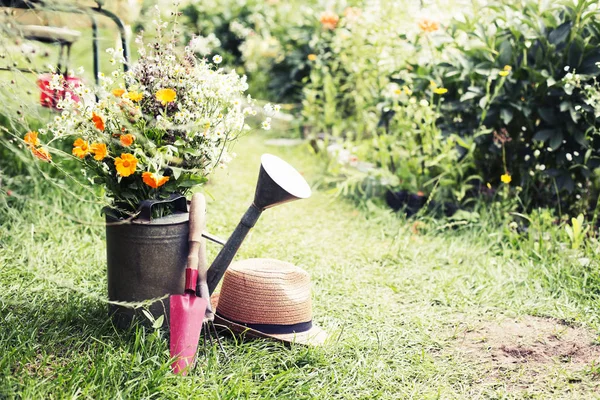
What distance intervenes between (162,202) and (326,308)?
87 centimetres

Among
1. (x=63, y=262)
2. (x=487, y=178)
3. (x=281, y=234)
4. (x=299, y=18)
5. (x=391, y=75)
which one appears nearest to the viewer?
(x=63, y=262)

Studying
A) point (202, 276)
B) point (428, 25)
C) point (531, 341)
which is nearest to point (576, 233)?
point (531, 341)

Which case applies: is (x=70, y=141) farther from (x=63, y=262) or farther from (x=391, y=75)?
(x=391, y=75)

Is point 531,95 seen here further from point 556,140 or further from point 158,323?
point 158,323

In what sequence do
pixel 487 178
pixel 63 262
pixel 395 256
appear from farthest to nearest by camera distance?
pixel 487 178
pixel 395 256
pixel 63 262

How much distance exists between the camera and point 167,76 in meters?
2.04

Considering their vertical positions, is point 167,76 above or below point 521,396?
above

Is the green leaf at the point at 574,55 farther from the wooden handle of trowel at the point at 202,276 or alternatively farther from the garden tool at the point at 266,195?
the wooden handle of trowel at the point at 202,276

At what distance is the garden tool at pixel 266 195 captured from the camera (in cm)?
194

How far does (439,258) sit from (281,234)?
32.7 inches

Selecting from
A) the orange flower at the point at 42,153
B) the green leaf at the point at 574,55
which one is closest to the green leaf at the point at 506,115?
the green leaf at the point at 574,55

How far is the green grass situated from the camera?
1846 millimetres

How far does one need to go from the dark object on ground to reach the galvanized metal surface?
1.79 meters

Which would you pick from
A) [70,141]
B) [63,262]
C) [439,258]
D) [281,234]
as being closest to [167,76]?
[63,262]
